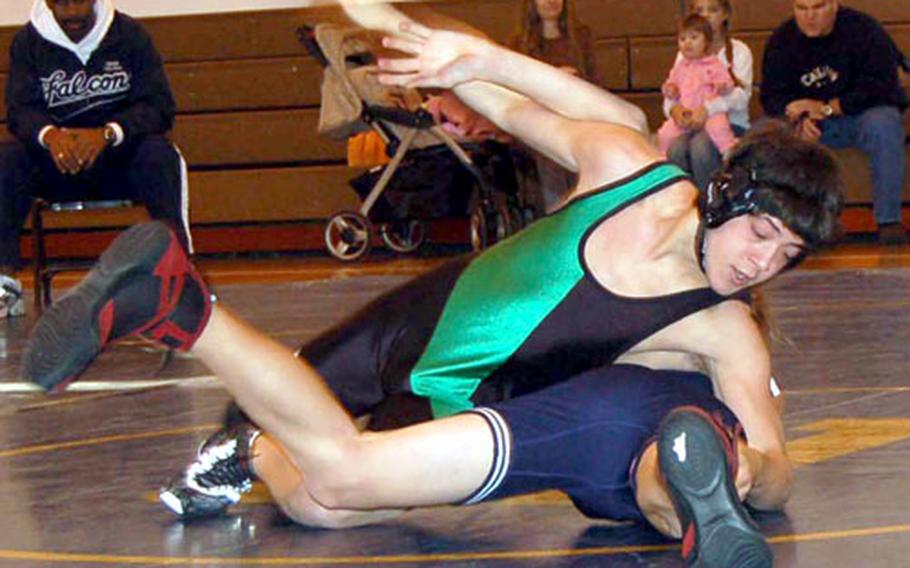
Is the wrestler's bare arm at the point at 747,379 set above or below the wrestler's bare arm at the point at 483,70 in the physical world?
below

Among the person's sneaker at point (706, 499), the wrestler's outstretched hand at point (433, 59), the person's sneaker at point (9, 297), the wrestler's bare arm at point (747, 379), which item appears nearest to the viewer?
the person's sneaker at point (706, 499)

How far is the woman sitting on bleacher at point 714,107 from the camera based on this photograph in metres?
8.05

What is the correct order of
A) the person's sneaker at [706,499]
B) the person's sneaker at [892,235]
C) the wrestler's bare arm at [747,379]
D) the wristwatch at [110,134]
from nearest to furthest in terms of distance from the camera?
the person's sneaker at [706,499] < the wrestler's bare arm at [747,379] < the wristwatch at [110,134] < the person's sneaker at [892,235]

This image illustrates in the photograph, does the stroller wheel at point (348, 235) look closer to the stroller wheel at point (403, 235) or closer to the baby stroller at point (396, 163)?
the baby stroller at point (396, 163)

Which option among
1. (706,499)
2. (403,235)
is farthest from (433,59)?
(403,235)

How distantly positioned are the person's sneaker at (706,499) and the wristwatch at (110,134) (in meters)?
4.04

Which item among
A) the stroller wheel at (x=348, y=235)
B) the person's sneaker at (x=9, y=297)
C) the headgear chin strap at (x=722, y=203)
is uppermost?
the headgear chin strap at (x=722, y=203)

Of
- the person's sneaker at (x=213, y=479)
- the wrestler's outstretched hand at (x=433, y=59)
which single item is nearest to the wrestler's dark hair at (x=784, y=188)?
the wrestler's outstretched hand at (x=433, y=59)

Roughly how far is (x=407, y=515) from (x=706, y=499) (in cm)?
80

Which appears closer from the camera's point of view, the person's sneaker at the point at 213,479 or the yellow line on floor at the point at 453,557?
the yellow line on floor at the point at 453,557

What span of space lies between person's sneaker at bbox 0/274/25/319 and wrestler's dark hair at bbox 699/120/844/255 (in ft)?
13.9

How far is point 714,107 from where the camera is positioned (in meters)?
8.09

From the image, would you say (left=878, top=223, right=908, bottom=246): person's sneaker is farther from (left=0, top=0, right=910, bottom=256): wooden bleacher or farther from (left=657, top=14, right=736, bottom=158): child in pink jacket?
(left=0, top=0, right=910, bottom=256): wooden bleacher

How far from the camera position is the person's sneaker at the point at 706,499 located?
7.98 ft
